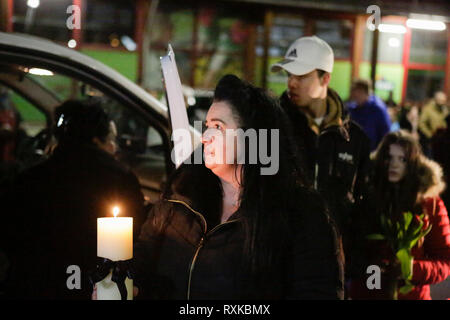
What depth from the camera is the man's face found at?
321 centimetres

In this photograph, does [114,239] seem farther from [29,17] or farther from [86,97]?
[29,17]

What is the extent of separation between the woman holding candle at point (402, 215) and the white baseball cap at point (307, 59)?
1.99 ft

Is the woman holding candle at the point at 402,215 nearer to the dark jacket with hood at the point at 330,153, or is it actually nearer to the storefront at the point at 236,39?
the dark jacket with hood at the point at 330,153

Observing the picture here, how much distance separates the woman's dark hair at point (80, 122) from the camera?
9.16 feet

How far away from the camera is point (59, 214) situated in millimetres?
2631

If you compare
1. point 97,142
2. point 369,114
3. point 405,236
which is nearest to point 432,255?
point 405,236

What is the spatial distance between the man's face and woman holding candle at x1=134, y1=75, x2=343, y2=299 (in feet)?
4.50

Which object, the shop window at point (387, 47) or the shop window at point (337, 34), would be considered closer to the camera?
the shop window at point (337, 34)

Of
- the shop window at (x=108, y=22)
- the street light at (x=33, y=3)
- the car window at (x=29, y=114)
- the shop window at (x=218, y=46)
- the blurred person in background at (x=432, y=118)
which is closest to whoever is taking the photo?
the car window at (x=29, y=114)

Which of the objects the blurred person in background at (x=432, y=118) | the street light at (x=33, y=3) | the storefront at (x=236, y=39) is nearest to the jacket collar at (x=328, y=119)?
the blurred person in background at (x=432, y=118)
